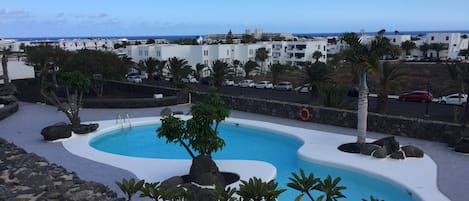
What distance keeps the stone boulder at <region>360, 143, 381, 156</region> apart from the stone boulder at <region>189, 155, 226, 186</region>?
20.0ft

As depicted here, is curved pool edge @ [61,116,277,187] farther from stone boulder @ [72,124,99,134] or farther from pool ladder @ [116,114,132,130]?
pool ladder @ [116,114,132,130]

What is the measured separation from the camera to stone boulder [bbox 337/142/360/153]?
52.1 ft

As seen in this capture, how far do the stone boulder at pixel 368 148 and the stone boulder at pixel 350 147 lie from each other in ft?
0.90

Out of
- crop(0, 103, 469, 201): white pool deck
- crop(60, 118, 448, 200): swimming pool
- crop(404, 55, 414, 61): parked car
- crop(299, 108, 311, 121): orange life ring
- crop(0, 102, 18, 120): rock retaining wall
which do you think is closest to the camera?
crop(0, 103, 469, 201): white pool deck

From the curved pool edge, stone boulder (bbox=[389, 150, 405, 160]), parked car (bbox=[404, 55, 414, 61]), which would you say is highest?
parked car (bbox=[404, 55, 414, 61])

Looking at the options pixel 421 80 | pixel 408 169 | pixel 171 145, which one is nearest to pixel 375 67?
pixel 408 169

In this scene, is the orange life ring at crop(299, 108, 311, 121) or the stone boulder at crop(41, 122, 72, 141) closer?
the stone boulder at crop(41, 122, 72, 141)

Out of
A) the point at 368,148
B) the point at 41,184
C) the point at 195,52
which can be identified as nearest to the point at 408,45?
the point at 195,52

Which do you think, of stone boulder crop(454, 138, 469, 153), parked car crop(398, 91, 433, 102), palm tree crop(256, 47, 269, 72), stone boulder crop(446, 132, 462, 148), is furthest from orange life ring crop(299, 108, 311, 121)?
palm tree crop(256, 47, 269, 72)

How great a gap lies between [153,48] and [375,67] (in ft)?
168

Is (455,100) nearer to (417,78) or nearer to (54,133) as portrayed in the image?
(417,78)

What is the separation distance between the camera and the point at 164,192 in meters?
6.54

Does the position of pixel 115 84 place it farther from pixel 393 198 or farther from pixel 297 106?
pixel 393 198

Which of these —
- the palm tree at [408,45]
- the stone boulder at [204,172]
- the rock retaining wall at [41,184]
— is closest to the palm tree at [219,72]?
the stone boulder at [204,172]
